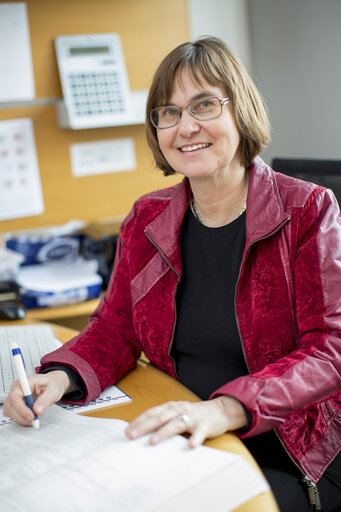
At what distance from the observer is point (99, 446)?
3.04 feet

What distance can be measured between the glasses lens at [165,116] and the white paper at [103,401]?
0.57 metres

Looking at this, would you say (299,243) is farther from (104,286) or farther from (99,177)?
(99,177)

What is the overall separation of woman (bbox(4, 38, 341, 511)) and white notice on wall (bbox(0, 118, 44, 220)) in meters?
0.93

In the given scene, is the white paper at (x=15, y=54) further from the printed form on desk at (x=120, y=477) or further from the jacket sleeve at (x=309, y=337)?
the printed form on desk at (x=120, y=477)

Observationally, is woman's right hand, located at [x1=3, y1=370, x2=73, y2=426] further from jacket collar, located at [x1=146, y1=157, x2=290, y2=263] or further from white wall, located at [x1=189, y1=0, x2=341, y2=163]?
white wall, located at [x1=189, y1=0, x2=341, y2=163]

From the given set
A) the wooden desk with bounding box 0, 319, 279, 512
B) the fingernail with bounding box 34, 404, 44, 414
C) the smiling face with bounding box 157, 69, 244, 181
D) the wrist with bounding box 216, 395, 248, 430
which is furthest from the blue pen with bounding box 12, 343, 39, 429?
the smiling face with bounding box 157, 69, 244, 181

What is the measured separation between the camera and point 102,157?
238 centimetres

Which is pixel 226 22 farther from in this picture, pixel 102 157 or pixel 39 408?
pixel 39 408

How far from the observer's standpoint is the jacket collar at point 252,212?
121 cm

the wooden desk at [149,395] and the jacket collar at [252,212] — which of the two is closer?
the wooden desk at [149,395]

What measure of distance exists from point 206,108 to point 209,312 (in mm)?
422

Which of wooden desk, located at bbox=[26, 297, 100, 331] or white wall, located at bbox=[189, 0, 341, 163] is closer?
wooden desk, located at bbox=[26, 297, 100, 331]

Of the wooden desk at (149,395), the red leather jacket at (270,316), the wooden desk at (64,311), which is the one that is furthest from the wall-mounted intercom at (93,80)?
the wooden desk at (149,395)

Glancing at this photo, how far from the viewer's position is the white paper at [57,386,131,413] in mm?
1155
